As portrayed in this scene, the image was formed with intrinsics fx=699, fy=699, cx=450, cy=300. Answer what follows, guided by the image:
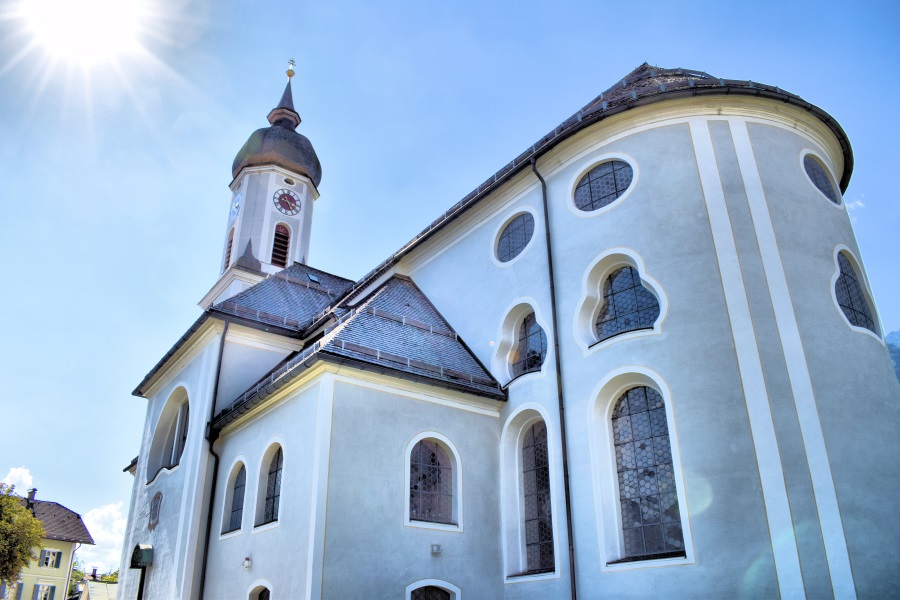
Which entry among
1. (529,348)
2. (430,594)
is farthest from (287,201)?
(430,594)

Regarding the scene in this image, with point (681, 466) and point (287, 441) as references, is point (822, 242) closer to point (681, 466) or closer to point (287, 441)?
point (681, 466)

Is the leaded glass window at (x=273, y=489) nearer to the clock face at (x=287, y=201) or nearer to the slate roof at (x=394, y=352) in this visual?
the slate roof at (x=394, y=352)

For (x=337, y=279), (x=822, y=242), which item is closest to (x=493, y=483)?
(x=822, y=242)

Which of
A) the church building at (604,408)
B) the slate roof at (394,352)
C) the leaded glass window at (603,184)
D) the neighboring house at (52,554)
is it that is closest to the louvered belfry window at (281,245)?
the church building at (604,408)

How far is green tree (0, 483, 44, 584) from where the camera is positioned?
29.4 meters

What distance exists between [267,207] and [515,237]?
15.8 m

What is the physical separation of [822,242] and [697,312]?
2.92m

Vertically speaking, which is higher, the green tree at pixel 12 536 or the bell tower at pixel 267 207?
the bell tower at pixel 267 207

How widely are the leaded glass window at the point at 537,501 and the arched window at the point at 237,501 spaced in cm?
576

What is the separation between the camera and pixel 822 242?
1236 centimetres

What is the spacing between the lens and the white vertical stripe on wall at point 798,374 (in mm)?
9406

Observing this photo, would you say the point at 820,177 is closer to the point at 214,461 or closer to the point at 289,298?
the point at 214,461

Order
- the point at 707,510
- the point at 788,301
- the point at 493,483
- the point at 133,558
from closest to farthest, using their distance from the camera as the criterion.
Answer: the point at 707,510 → the point at 788,301 → the point at 493,483 → the point at 133,558

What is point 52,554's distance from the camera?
4319 centimetres
